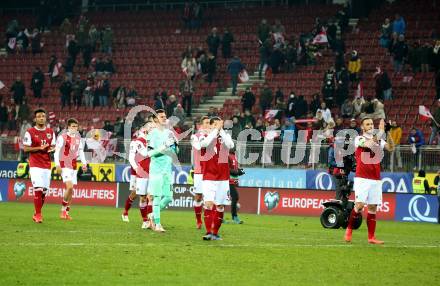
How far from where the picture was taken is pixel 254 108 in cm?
4278

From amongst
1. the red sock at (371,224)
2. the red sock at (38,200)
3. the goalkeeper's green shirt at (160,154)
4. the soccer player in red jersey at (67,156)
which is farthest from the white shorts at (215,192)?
the soccer player in red jersey at (67,156)

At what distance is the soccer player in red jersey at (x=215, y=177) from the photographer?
19172mm

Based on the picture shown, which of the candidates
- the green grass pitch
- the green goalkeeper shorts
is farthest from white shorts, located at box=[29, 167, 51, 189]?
the green goalkeeper shorts

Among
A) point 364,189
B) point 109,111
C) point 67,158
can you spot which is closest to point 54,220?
point 67,158

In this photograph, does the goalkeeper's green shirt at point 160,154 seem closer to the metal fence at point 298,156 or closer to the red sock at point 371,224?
the red sock at point 371,224

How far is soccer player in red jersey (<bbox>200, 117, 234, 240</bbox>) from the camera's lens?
19.2m

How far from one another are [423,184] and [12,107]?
22.6 m

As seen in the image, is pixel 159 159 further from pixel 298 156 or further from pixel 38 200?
pixel 298 156

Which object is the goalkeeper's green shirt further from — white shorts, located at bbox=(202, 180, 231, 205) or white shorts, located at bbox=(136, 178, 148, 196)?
white shorts, located at bbox=(202, 180, 231, 205)

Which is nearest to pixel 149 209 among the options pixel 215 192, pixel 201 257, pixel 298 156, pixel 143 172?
pixel 143 172

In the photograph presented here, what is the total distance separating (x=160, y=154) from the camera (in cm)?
2148

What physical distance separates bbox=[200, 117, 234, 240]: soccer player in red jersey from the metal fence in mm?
15853

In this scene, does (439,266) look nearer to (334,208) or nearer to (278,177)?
(334,208)

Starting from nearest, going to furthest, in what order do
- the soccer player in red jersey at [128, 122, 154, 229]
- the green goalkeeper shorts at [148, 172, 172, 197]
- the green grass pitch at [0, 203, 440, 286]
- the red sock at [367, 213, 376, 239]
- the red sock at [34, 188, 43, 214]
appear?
the green grass pitch at [0, 203, 440, 286], the red sock at [367, 213, 376, 239], the green goalkeeper shorts at [148, 172, 172, 197], the soccer player in red jersey at [128, 122, 154, 229], the red sock at [34, 188, 43, 214]
